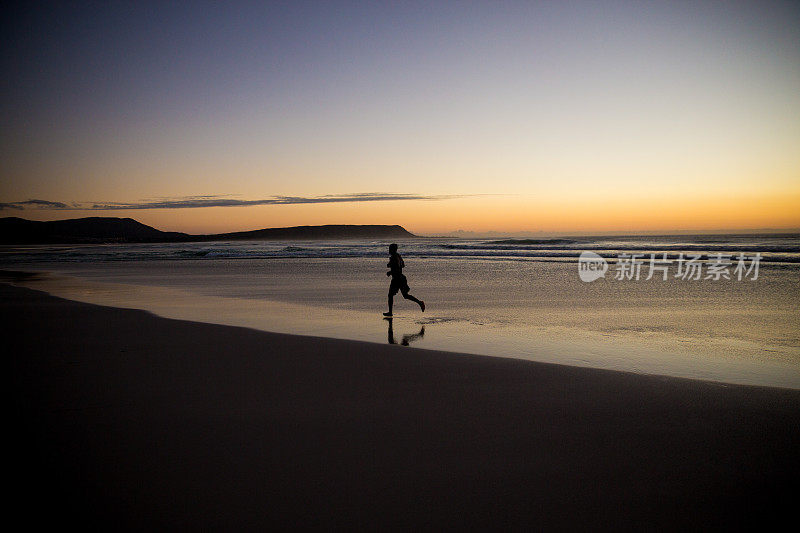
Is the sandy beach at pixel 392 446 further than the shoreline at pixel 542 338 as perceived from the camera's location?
No

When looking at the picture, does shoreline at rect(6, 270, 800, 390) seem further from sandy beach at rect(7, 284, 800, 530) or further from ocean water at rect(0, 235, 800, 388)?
sandy beach at rect(7, 284, 800, 530)

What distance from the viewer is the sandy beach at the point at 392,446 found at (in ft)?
9.11

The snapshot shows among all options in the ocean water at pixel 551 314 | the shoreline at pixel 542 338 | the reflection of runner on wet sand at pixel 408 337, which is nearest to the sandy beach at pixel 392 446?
the shoreline at pixel 542 338

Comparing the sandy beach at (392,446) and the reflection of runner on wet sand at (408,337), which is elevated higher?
the sandy beach at (392,446)

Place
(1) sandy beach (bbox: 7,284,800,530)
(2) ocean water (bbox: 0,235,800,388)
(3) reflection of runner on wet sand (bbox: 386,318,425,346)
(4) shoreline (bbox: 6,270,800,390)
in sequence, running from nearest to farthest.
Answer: (1) sandy beach (bbox: 7,284,800,530) < (4) shoreline (bbox: 6,270,800,390) < (2) ocean water (bbox: 0,235,800,388) < (3) reflection of runner on wet sand (bbox: 386,318,425,346)

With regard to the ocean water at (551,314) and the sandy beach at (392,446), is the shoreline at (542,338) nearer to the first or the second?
the ocean water at (551,314)

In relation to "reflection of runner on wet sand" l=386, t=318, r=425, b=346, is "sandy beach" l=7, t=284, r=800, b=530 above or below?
above

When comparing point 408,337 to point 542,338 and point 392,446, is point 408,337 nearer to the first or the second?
point 542,338

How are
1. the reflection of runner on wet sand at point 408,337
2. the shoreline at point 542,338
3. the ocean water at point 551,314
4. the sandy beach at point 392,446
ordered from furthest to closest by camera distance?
the reflection of runner on wet sand at point 408,337
the ocean water at point 551,314
the shoreline at point 542,338
the sandy beach at point 392,446

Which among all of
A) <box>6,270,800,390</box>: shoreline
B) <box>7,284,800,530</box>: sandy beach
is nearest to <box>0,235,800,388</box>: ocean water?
<box>6,270,800,390</box>: shoreline

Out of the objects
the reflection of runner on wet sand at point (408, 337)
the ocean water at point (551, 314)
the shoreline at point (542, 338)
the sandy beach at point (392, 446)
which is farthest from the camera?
the reflection of runner on wet sand at point (408, 337)

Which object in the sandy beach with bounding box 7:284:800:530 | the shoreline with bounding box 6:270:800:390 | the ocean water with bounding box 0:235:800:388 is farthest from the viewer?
the ocean water with bounding box 0:235:800:388

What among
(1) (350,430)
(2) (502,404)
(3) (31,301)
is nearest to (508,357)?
(2) (502,404)

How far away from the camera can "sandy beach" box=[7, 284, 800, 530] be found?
2.78 m
